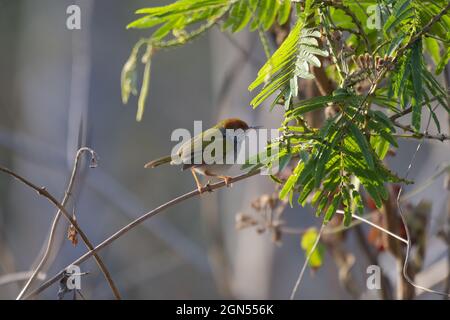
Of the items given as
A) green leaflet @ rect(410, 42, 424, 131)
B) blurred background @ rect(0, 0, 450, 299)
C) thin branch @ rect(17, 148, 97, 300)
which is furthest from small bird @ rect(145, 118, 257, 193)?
green leaflet @ rect(410, 42, 424, 131)

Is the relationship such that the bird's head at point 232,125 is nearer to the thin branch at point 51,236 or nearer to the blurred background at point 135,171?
the blurred background at point 135,171

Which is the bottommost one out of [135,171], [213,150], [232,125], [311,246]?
[311,246]

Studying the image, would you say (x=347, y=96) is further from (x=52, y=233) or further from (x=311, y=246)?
(x=311, y=246)

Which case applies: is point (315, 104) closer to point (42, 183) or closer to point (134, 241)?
point (42, 183)

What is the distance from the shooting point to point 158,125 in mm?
11828

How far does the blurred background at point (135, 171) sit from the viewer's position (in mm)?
5398

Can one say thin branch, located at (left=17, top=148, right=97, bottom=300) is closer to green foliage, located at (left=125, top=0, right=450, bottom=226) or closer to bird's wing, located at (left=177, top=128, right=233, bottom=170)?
green foliage, located at (left=125, top=0, right=450, bottom=226)

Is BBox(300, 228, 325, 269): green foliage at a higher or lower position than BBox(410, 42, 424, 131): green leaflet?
lower

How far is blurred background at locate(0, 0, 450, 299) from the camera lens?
5.40m

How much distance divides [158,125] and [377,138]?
10.00 meters

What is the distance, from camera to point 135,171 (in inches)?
452

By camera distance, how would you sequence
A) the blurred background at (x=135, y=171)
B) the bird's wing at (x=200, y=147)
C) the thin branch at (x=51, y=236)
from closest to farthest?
1. the thin branch at (x=51, y=236)
2. the bird's wing at (x=200, y=147)
3. the blurred background at (x=135, y=171)

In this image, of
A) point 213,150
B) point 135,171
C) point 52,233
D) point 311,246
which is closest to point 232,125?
point 213,150

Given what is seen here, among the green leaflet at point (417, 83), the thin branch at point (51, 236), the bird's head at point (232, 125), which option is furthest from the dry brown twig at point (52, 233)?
the bird's head at point (232, 125)
